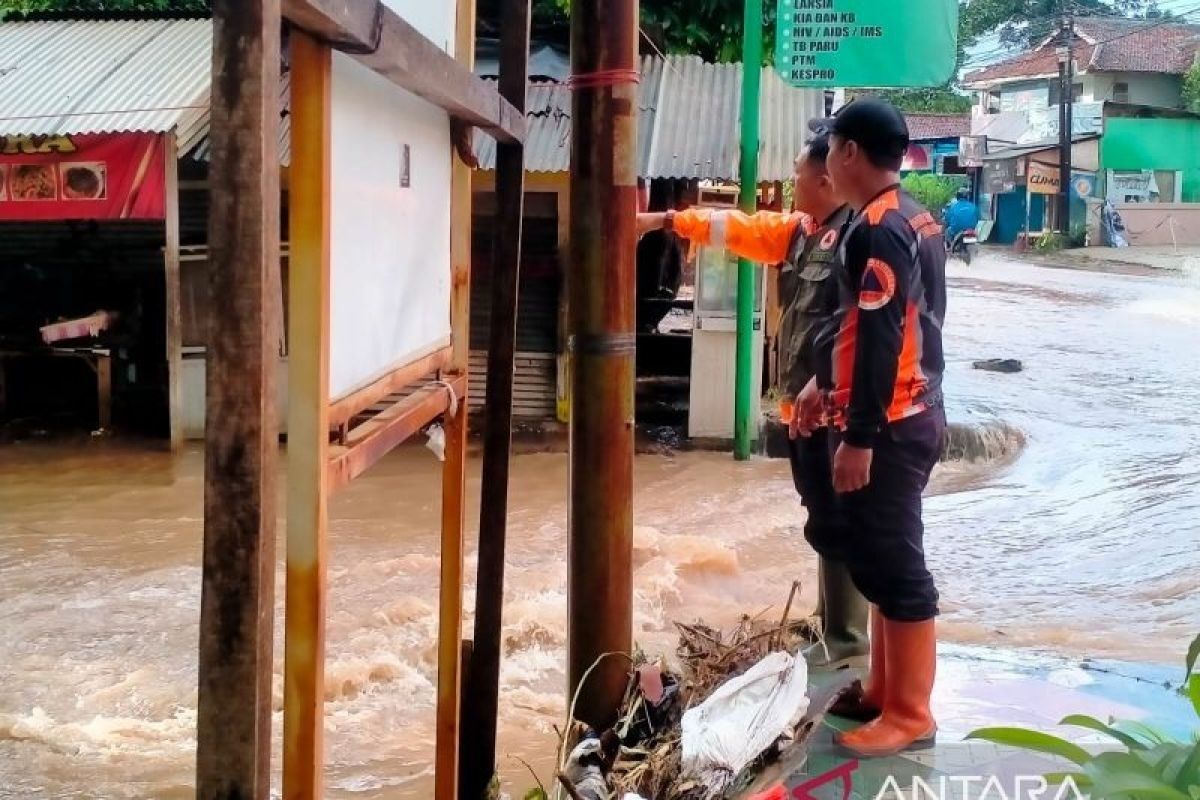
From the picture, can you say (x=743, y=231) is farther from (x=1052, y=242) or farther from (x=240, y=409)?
(x=1052, y=242)

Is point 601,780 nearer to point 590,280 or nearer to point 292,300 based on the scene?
point 590,280

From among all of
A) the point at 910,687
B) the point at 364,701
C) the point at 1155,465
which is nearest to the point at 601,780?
the point at 910,687

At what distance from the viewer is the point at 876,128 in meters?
3.36

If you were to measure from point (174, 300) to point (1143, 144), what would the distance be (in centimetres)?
3244

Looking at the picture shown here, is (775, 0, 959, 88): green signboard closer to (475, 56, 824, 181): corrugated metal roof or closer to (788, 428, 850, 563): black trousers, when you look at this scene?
(475, 56, 824, 181): corrugated metal roof

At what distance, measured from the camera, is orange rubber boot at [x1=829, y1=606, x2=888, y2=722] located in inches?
147

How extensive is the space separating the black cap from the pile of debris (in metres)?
1.48

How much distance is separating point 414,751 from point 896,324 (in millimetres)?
3087

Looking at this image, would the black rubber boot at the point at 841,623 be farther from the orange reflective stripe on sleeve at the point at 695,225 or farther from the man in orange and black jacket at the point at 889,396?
the orange reflective stripe on sleeve at the point at 695,225

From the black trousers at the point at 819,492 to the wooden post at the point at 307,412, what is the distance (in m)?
2.29

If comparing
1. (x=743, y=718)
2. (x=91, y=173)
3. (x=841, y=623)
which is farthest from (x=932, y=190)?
(x=743, y=718)

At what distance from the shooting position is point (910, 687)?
11.3 ft

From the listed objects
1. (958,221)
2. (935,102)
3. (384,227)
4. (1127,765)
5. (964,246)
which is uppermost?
(935,102)

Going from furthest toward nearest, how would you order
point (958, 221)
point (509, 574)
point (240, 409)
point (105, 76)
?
point (958, 221)
point (105, 76)
point (509, 574)
point (240, 409)
